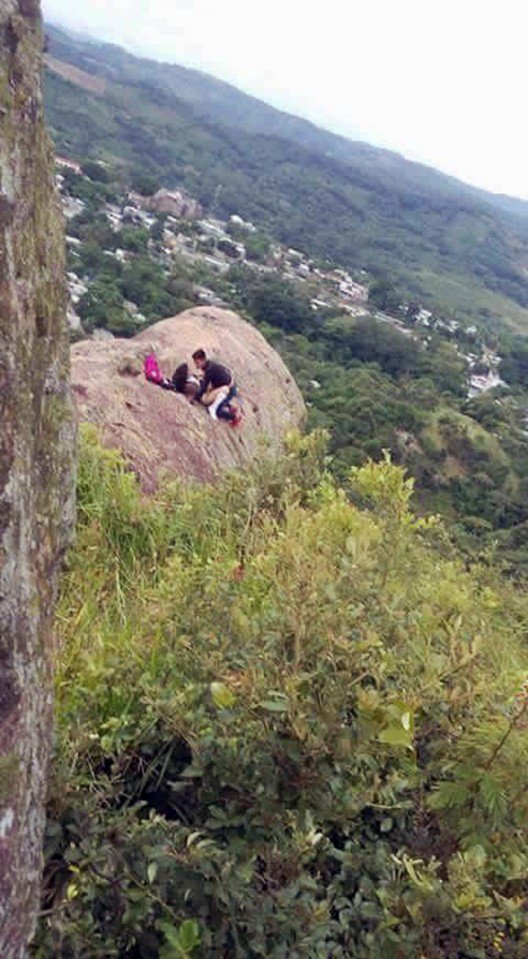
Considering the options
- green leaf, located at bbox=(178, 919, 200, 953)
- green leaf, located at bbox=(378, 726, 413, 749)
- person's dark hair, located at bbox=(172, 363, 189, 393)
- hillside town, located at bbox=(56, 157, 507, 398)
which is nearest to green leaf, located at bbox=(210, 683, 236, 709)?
green leaf, located at bbox=(378, 726, 413, 749)

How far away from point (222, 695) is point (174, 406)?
5.83 metres

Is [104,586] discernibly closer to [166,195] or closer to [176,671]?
[176,671]

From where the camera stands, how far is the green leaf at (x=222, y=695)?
208cm

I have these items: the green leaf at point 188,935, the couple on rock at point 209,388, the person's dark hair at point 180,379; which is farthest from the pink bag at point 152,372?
the green leaf at point 188,935

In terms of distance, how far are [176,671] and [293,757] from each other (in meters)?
0.64

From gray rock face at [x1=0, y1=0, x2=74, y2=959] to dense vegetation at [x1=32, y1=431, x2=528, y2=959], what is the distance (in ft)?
0.74

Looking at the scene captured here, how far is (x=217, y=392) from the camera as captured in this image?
825 cm

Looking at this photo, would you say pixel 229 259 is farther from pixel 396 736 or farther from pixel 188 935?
pixel 188 935

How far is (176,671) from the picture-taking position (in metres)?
2.51

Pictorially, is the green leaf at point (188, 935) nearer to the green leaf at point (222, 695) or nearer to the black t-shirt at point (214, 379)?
the green leaf at point (222, 695)

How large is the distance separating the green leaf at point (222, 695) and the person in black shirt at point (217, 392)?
6.04 m

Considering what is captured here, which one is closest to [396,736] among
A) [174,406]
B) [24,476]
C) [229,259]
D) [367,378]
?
[24,476]

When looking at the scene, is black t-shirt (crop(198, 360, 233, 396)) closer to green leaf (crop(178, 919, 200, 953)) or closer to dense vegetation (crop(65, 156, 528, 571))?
green leaf (crop(178, 919, 200, 953))

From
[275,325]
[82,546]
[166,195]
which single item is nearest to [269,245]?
[166,195]
